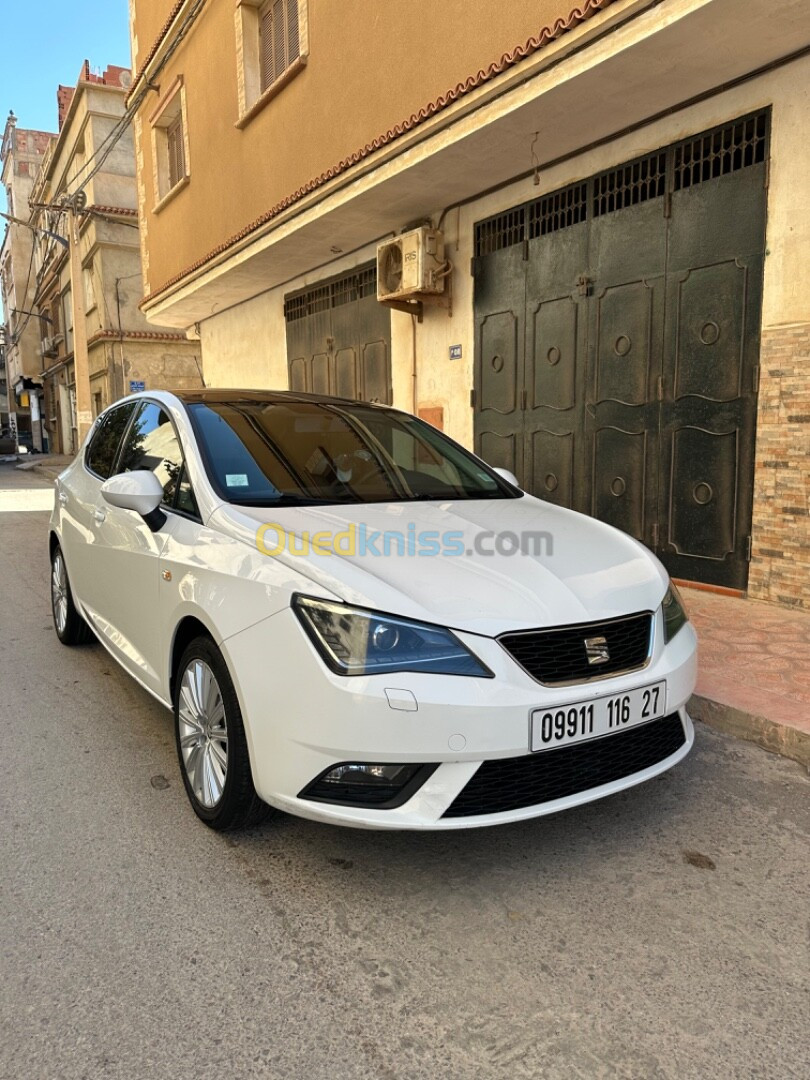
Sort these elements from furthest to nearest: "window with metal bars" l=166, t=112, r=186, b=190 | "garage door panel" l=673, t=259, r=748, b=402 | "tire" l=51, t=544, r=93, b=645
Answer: "window with metal bars" l=166, t=112, r=186, b=190 → "garage door panel" l=673, t=259, r=748, b=402 → "tire" l=51, t=544, r=93, b=645

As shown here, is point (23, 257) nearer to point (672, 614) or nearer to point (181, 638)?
point (181, 638)

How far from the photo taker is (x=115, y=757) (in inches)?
134

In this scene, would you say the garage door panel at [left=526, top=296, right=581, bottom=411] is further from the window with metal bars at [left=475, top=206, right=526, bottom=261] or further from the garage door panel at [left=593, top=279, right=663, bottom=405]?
the window with metal bars at [left=475, top=206, right=526, bottom=261]

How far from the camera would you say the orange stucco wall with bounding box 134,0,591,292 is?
6.54 meters

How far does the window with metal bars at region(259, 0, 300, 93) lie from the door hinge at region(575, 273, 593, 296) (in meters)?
5.36

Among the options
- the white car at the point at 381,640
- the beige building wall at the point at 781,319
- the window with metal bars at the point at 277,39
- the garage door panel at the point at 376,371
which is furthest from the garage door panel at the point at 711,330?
the window with metal bars at the point at 277,39

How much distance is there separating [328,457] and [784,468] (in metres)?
3.47

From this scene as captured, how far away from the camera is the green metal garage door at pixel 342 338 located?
32.2 feet

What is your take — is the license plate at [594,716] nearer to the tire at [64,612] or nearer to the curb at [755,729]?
the curb at [755,729]

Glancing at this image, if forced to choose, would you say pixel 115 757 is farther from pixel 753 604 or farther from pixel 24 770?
pixel 753 604

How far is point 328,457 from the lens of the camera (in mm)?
3477

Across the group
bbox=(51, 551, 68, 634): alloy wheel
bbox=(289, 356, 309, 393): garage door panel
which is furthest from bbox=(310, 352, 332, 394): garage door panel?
bbox=(51, 551, 68, 634): alloy wheel

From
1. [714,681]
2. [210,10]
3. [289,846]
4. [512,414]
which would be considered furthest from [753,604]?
[210,10]

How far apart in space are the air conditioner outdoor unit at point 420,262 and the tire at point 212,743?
6.16m
